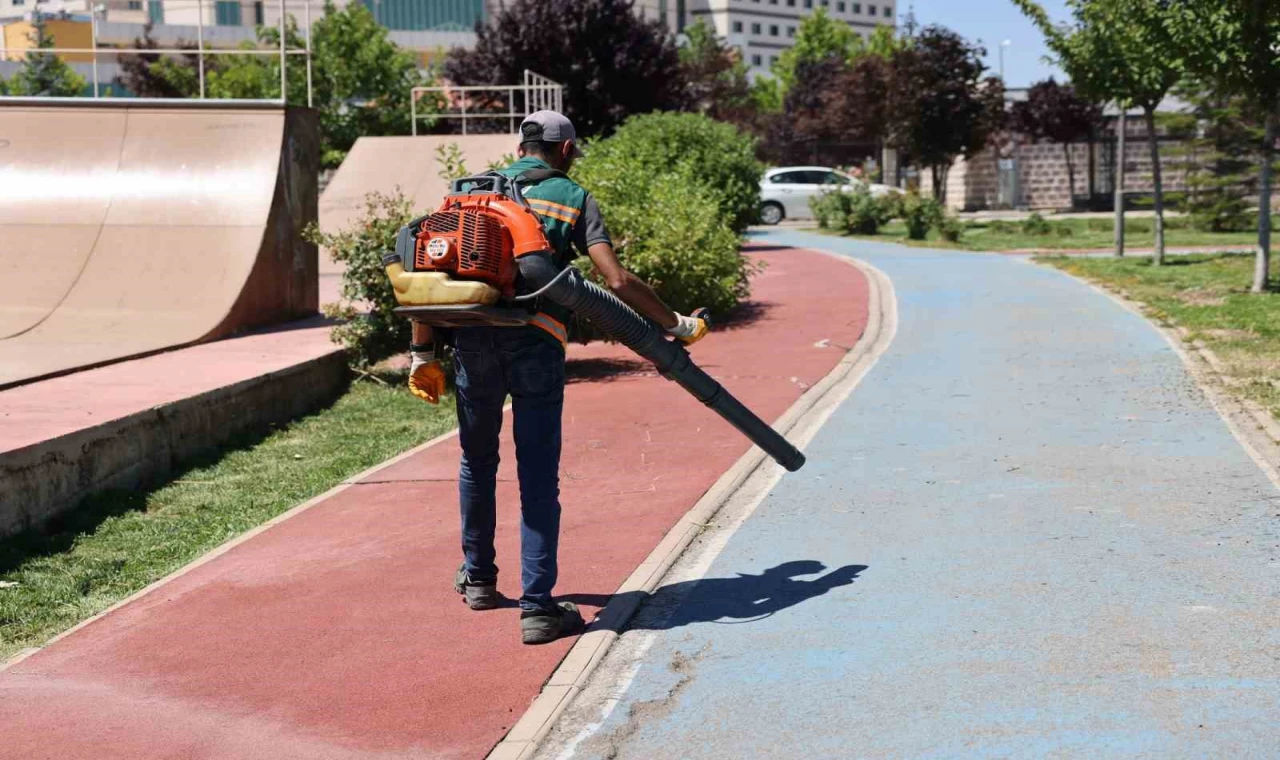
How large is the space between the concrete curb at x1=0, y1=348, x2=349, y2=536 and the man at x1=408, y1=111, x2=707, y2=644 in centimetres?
312

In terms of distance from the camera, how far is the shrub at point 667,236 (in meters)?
14.6

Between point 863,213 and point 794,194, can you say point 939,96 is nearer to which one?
point 794,194

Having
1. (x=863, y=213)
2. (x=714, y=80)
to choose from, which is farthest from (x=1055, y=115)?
(x=863, y=213)

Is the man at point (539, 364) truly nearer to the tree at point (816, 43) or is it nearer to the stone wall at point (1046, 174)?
the stone wall at point (1046, 174)

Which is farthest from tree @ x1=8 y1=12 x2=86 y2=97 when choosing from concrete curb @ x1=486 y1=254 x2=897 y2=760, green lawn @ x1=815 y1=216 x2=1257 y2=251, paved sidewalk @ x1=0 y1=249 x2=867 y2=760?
paved sidewalk @ x1=0 y1=249 x2=867 y2=760

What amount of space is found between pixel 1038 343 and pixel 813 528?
25.1 ft

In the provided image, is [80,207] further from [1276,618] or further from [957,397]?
[1276,618]

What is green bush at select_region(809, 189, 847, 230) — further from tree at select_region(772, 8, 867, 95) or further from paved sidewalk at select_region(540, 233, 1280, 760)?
tree at select_region(772, 8, 867, 95)

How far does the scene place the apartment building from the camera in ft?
469

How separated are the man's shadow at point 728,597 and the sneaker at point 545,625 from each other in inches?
6.0

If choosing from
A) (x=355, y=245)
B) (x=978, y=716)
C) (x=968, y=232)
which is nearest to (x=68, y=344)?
(x=355, y=245)

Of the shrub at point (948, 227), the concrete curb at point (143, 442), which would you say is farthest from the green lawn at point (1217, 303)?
the concrete curb at point (143, 442)

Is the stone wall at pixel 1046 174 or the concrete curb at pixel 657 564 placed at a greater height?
the stone wall at pixel 1046 174

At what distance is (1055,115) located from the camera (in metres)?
49.0
